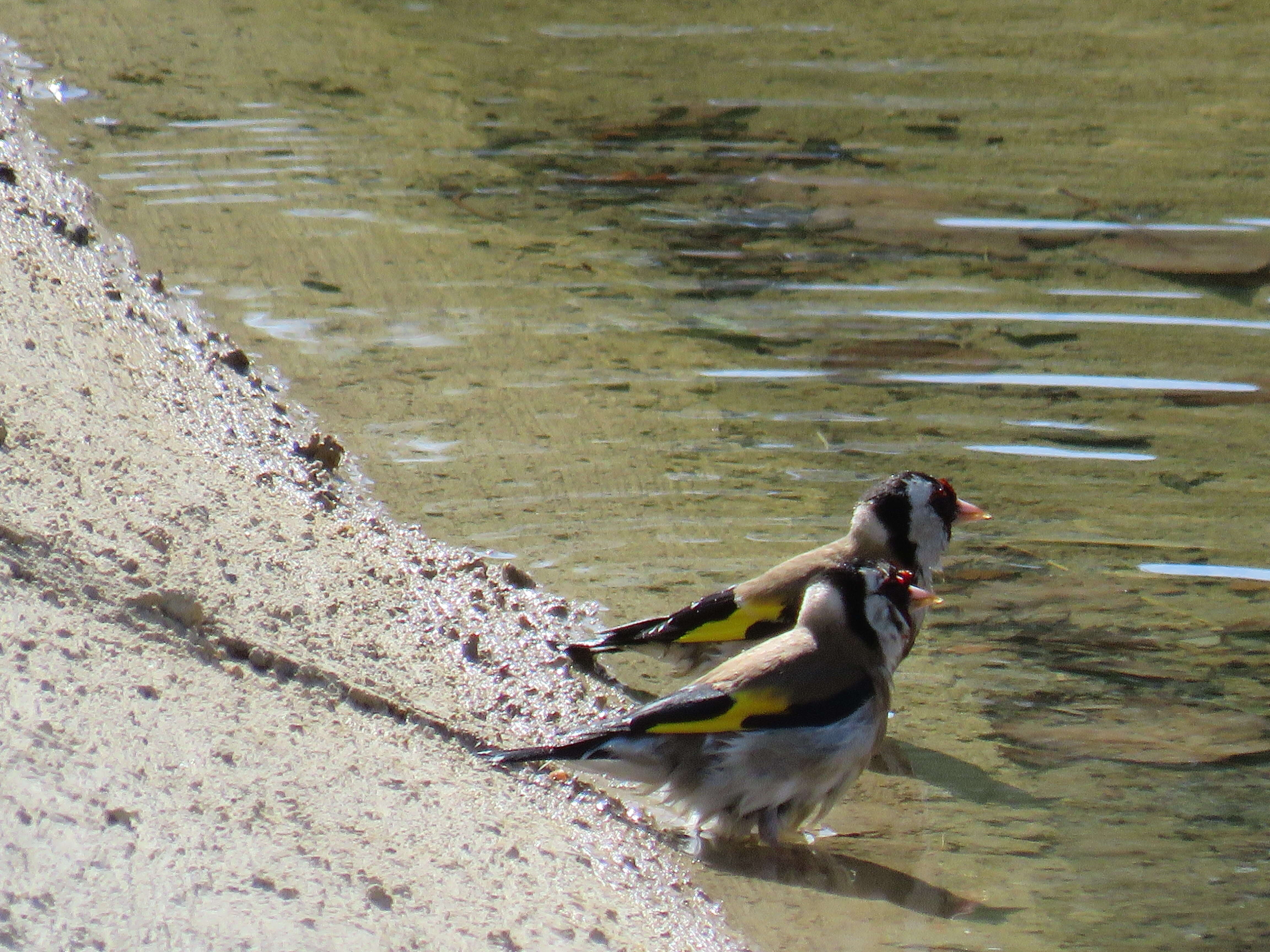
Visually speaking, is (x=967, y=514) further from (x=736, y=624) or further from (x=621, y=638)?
(x=621, y=638)

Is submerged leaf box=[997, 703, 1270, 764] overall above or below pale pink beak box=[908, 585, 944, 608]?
below

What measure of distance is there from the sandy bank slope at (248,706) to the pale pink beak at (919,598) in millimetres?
952

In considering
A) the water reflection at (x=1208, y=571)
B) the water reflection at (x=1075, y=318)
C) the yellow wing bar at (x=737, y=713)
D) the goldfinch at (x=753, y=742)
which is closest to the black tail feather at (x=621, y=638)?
the goldfinch at (x=753, y=742)

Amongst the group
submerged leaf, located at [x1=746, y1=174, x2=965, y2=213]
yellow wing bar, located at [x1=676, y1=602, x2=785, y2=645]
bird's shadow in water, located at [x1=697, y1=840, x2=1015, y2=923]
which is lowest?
bird's shadow in water, located at [x1=697, y1=840, x2=1015, y2=923]

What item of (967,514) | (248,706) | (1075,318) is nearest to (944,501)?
(967,514)

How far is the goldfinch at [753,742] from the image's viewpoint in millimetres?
4312

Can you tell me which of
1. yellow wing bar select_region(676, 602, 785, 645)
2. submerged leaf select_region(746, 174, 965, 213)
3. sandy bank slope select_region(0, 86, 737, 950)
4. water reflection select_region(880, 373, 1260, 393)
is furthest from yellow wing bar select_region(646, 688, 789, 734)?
submerged leaf select_region(746, 174, 965, 213)

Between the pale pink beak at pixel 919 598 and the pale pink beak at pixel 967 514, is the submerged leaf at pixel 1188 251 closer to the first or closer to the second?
the pale pink beak at pixel 967 514

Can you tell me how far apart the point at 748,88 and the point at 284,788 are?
7.80 m

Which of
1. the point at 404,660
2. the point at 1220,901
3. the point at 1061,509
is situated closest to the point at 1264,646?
the point at 1061,509

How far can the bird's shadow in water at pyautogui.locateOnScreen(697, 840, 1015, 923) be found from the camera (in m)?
3.94

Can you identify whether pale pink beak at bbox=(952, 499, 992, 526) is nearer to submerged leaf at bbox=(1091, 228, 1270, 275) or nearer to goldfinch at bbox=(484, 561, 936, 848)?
goldfinch at bbox=(484, 561, 936, 848)

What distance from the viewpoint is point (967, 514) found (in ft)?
18.6

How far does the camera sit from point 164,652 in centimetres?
390
